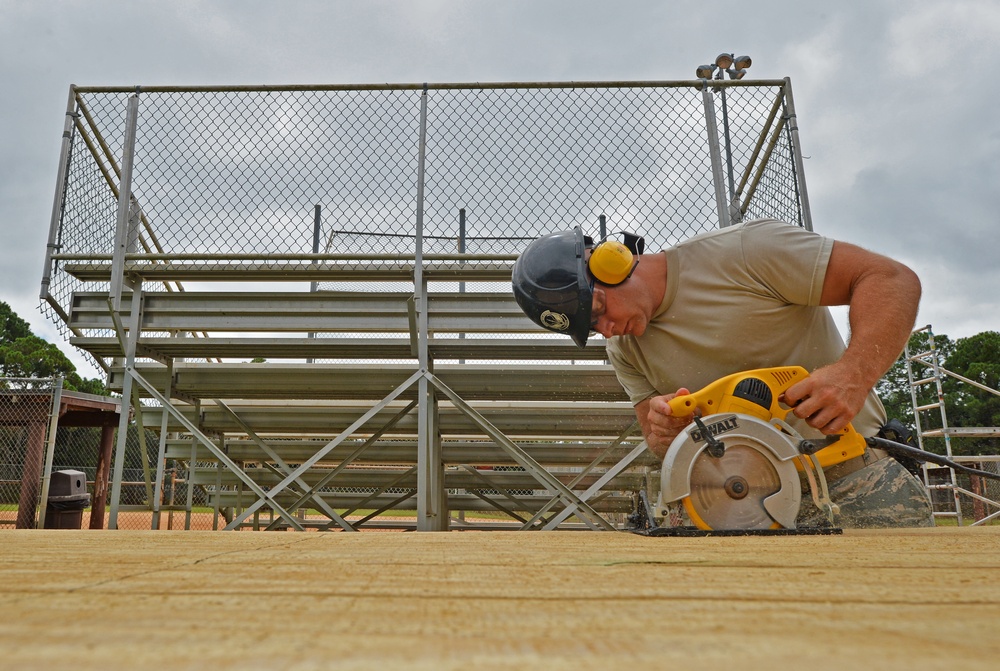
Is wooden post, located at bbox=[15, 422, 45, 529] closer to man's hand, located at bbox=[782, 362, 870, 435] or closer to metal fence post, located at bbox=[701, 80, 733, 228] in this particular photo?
metal fence post, located at bbox=[701, 80, 733, 228]

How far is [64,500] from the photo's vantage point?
28.6ft

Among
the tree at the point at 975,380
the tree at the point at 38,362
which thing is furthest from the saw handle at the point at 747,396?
the tree at the point at 38,362

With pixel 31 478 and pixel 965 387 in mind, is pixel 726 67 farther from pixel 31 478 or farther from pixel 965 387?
pixel 965 387

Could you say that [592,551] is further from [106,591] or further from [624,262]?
[624,262]

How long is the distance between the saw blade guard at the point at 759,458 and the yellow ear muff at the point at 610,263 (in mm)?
695

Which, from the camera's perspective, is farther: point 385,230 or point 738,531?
point 385,230

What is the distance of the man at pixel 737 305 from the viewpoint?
2.36 meters

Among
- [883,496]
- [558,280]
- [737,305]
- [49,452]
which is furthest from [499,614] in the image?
[49,452]

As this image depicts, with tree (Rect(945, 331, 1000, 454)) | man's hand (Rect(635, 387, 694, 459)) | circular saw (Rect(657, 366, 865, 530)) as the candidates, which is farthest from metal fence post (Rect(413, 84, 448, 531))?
tree (Rect(945, 331, 1000, 454))

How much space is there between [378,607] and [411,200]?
13.4 ft

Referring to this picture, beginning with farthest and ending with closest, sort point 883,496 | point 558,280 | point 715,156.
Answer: point 715,156
point 558,280
point 883,496

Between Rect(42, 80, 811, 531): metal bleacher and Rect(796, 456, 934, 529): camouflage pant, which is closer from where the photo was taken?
Rect(796, 456, 934, 529): camouflage pant

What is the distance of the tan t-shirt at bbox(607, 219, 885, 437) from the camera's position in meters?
2.48

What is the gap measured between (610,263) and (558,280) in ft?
0.66
